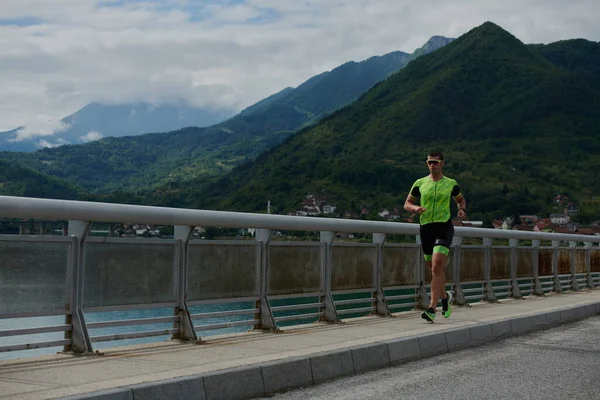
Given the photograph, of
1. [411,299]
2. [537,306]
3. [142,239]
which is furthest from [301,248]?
[537,306]

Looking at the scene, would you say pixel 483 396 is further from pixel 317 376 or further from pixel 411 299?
pixel 411 299

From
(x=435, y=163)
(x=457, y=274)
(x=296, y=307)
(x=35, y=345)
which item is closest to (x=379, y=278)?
(x=435, y=163)

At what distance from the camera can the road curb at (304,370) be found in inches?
223

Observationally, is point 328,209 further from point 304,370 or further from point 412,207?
point 304,370

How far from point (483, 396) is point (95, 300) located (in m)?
3.04

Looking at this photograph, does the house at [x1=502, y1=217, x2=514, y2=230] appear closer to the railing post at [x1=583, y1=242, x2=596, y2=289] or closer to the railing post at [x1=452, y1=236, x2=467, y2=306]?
the railing post at [x1=583, y1=242, x2=596, y2=289]

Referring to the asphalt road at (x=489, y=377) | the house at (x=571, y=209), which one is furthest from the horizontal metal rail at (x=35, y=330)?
the house at (x=571, y=209)

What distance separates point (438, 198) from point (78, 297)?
16.8 ft

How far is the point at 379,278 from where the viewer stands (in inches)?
458

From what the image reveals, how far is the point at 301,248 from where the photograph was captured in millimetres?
9922

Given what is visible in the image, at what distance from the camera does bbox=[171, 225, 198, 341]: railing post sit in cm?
802

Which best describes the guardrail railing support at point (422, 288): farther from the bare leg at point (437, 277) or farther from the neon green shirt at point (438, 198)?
the neon green shirt at point (438, 198)

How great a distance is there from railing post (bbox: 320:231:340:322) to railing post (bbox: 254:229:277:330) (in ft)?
4.04

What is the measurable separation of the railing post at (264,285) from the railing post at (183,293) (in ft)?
3.96
